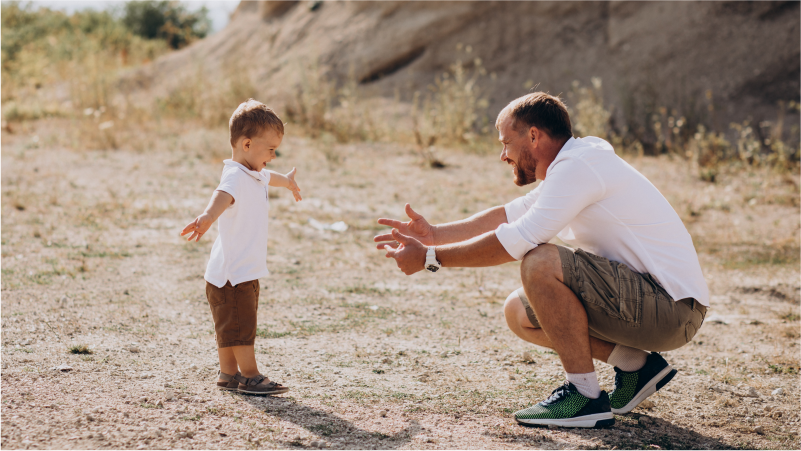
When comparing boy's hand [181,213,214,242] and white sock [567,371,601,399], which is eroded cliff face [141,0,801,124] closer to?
white sock [567,371,601,399]

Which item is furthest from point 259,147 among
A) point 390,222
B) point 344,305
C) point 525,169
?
point 344,305

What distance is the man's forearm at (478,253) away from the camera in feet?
9.89

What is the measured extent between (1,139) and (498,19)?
7915mm

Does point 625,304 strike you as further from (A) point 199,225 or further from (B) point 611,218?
(A) point 199,225

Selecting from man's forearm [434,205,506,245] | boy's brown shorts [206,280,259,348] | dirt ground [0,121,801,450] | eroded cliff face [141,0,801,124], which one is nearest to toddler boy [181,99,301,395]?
boy's brown shorts [206,280,259,348]

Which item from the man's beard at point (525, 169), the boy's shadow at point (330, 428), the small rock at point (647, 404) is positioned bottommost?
the small rock at point (647, 404)

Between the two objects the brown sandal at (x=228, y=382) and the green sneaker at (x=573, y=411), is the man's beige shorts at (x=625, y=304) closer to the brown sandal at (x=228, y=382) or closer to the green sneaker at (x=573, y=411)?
the green sneaker at (x=573, y=411)

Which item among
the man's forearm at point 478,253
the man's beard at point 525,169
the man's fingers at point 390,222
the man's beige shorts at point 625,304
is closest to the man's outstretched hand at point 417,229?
the man's fingers at point 390,222

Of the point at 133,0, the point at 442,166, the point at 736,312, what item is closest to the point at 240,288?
the point at 736,312

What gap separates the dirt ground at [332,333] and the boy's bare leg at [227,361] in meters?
0.11

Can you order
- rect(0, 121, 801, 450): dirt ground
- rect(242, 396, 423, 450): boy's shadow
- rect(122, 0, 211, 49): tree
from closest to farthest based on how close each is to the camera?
rect(242, 396, 423, 450): boy's shadow, rect(0, 121, 801, 450): dirt ground, rect(122, 0, 211, 49): tree

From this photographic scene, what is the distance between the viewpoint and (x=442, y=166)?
8984mm

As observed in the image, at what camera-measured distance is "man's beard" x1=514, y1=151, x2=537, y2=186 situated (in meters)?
3.19

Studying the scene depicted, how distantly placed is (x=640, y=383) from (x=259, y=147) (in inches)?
79.2
